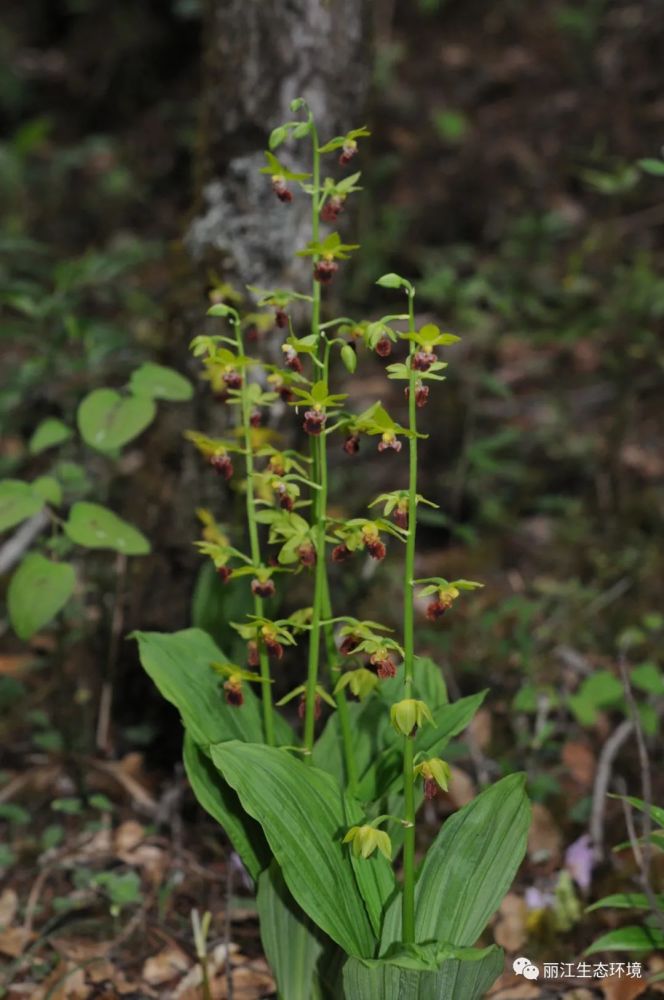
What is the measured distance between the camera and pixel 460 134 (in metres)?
5.83

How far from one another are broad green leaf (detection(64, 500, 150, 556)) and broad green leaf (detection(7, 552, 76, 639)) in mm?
81

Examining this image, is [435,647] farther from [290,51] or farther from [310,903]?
[290,51]

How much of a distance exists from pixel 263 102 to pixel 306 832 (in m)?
1.91

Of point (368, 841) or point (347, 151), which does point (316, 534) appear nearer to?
point (368, 841)

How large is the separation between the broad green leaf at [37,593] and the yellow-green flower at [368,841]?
0.85 meters

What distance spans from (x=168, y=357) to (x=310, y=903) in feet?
5.55

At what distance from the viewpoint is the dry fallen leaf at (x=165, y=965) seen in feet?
7.79

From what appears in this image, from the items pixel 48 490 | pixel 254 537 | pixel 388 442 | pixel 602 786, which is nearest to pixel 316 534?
pixel 254 537

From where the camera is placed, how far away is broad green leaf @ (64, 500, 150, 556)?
2.35 meters

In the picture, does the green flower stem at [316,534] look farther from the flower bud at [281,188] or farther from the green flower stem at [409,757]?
the green flower stem at [409,757]

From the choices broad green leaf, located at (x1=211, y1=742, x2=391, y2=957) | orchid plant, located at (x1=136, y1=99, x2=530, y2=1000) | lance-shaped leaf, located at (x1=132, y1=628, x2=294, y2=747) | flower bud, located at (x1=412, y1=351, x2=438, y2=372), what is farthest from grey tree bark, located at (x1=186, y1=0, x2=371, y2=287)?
broad green leaf, located at (x1=211, y1=742, x2=391, y2=957)

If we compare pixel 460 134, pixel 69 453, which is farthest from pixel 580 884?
pixel 460 134

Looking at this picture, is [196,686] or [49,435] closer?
[196,686]

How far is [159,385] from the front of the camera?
2561 millimetres
